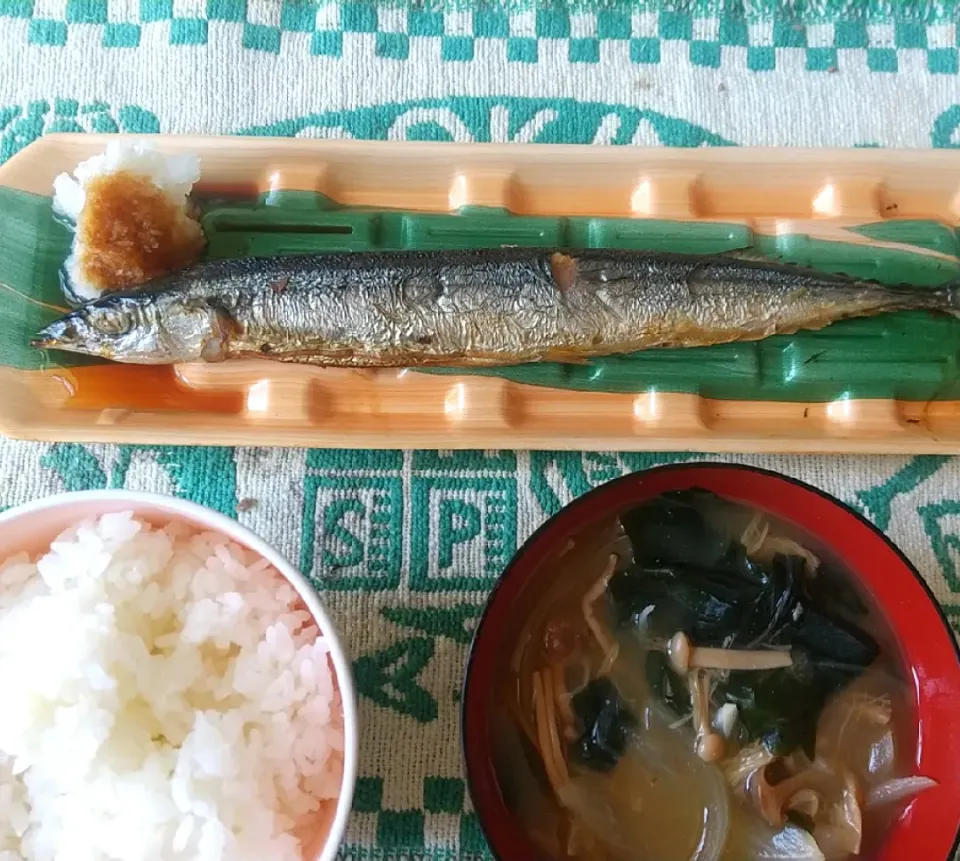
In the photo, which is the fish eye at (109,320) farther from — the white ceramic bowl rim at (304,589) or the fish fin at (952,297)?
the fish fin at (952,297)

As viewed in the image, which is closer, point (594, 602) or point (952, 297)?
point (594, 602)

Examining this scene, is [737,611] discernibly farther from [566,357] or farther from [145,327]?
[145,327]

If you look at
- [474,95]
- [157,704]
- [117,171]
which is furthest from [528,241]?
→ [157,704]

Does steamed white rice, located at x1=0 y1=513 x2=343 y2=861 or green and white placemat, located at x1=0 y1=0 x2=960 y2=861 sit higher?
green and white placemat, located at x1=0 y1=0 x2=960 y2=861

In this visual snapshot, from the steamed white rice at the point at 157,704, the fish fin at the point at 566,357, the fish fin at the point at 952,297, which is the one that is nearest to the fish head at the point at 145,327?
the steamed white rice at the point at 157,704

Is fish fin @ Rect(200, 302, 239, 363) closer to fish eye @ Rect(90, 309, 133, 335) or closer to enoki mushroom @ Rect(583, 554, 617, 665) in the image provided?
fish eye @ Rect(90, 309, 133, 335)

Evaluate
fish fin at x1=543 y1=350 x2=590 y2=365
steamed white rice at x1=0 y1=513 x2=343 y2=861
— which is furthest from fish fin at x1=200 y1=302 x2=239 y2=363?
fish fin at x1=543 y1=350 x2=590 y2=365

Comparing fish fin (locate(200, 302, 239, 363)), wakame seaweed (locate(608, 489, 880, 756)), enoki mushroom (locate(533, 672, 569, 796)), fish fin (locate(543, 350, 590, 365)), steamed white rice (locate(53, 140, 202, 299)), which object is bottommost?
enoki mushroom (locate(533, 672, 569, 796))
